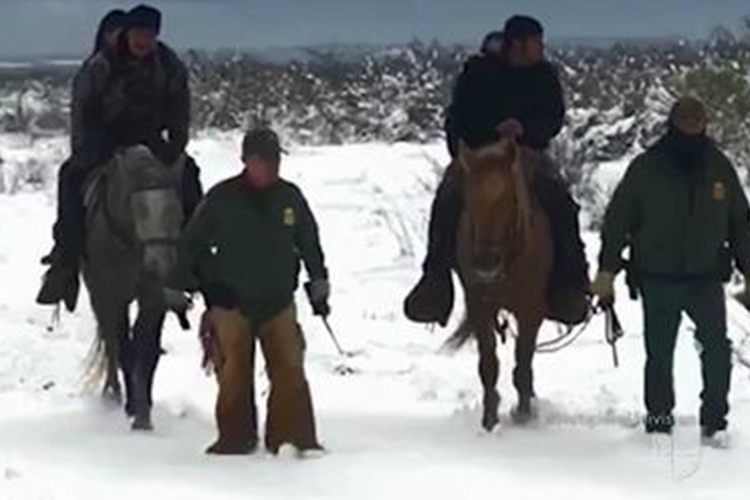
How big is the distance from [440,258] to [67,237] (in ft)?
7.21

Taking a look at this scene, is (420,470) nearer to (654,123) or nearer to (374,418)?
(374,418)

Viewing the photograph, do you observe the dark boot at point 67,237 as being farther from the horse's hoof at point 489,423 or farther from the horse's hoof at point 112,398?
the horse's hoof at point 489,423

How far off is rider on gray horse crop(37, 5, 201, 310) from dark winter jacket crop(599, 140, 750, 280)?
251 centimetres

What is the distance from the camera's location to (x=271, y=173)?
28.4ft

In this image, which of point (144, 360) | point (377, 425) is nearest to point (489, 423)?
point (377, 425)

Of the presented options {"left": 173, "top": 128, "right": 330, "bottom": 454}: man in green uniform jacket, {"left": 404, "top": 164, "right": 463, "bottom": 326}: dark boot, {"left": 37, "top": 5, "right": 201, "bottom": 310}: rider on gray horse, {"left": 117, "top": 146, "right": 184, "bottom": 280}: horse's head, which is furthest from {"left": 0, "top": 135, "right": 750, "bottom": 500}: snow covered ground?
{"left": 37, "top": 5, "right": 201, "bottom": 310}: rider on gray horse

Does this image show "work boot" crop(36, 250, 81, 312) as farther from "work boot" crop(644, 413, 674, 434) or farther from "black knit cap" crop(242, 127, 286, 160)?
"work boot" crop(644, 413, 674, 434)

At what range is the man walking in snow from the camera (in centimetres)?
912

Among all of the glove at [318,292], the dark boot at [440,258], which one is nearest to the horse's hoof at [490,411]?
the dark boot at [440,258]

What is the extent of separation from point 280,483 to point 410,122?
105 feet

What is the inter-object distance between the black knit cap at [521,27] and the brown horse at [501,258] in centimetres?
68

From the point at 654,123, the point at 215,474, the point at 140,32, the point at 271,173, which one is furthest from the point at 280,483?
the point at 654,123

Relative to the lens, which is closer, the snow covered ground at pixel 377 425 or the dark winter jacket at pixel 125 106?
the snow covered ground at pixel 377 425

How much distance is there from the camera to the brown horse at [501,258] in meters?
9.05
